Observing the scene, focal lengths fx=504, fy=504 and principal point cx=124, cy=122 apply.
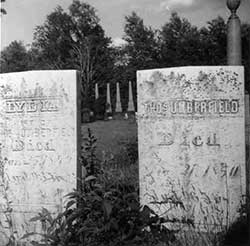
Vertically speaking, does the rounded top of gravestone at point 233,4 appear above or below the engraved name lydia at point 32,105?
above

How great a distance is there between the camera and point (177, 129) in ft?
13.3

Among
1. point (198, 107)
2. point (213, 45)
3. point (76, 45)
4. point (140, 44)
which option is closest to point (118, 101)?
point (140, 44)

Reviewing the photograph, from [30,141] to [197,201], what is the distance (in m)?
1.51

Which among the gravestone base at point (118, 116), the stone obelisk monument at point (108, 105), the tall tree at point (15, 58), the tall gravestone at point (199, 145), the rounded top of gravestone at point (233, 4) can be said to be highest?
the tall tree at point (15, 58)

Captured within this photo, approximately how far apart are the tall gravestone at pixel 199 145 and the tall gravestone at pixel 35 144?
0.73 meters

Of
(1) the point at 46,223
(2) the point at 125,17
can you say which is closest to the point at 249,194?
(1) the point at 46,223

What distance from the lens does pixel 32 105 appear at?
4363mm

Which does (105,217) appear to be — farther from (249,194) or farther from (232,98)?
(232,98)

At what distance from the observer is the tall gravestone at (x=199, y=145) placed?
3967 mm

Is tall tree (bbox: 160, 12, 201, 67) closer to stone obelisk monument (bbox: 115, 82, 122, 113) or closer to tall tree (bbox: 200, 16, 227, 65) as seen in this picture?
tall tree (bbox: 200, 16, 227, 65)

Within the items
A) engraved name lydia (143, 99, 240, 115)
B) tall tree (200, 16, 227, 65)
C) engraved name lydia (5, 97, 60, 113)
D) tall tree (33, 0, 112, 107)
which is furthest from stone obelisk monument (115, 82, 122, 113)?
engraved name lydia (143, 99, 240, 115)

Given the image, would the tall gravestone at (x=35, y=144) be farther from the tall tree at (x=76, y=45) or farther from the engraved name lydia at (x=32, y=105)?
the tall tree at (x=76, y=45)

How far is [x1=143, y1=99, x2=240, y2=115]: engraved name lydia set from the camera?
399 centimetres

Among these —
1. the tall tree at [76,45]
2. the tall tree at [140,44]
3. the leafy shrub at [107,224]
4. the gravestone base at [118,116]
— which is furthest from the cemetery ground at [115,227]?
the tall tree at [76,45]
